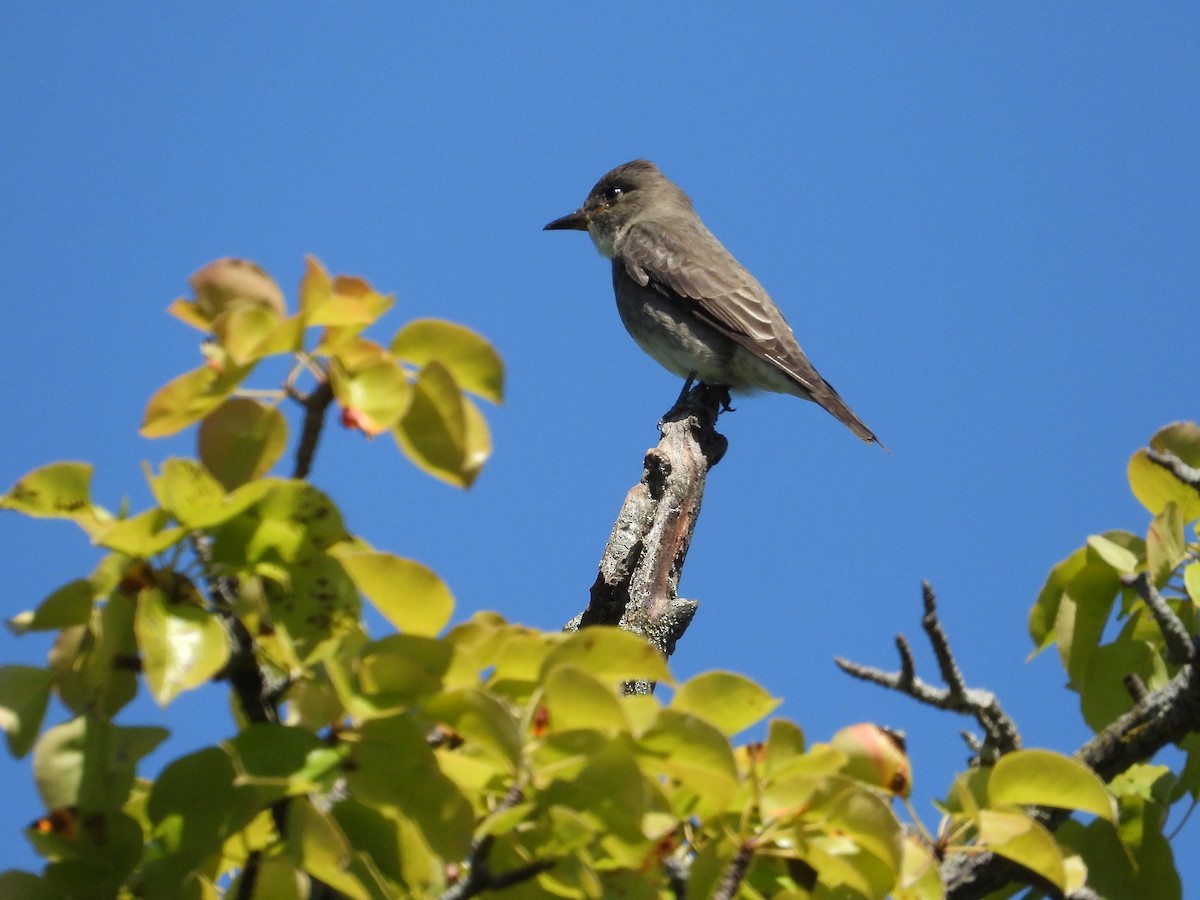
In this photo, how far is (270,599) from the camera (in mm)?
1506

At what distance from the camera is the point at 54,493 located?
145cm

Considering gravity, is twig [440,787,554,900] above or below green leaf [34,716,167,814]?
below

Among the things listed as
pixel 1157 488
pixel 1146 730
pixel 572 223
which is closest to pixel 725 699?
pixel 1146 730

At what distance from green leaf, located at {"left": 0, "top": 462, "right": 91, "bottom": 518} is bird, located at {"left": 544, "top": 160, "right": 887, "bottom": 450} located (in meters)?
6.29

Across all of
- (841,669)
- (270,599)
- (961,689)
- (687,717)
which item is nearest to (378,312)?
(270,599)

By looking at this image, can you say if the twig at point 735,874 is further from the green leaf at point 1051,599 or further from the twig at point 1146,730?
the green leaf at point 1051,599

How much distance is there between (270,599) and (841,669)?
103 cm

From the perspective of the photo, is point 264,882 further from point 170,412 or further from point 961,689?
point 961,689

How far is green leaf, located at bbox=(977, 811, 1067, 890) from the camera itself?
65.6 inches

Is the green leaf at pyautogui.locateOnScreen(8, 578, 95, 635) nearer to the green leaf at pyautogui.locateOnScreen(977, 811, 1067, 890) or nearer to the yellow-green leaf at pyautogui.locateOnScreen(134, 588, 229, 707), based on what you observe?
the yellow-green leaf at pyautogui.locateOnScreen(134, 588, 229, 707)

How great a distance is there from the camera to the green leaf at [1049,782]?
172 cm

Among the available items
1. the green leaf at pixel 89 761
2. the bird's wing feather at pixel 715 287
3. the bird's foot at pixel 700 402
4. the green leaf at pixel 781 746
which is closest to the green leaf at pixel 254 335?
the green leaf at pixel 89 761

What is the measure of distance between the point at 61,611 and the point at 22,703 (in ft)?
0.43

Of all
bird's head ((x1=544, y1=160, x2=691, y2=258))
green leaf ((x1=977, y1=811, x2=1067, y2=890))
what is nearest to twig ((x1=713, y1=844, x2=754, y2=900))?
green leaf ((x1=977, y1=811, x2=1067, y2=890))
